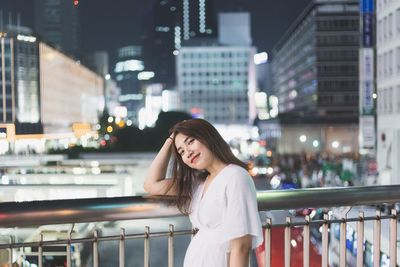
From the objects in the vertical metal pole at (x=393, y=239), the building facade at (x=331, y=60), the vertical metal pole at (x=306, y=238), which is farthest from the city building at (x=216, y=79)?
the vertical metal pole at (x=306, y=238)

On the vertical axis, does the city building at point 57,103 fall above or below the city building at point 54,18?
below

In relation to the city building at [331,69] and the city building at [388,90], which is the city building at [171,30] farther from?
the city building at [388,90]

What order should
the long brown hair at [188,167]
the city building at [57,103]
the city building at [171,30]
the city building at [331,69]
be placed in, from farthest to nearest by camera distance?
1. the city building at [171,30]
2. the city building at [331,69]
3. the city building at [57,103]
4. the long brown hair at [188,167]

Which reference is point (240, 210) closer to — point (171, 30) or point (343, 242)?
point (343, 242)

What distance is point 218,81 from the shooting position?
103m

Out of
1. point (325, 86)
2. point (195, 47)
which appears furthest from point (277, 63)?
point (325, 86)

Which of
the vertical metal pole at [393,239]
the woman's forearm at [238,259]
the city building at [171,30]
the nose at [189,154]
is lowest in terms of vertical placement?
the vertical metal pole at [393,239]

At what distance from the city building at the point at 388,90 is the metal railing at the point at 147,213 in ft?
80.1

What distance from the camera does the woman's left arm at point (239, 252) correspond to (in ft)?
6.86

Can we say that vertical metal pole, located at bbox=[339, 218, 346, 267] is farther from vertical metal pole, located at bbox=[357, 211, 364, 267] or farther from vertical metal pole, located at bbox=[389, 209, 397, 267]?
vertical metal pole, located at bbox=[389, 209, 397, 267]

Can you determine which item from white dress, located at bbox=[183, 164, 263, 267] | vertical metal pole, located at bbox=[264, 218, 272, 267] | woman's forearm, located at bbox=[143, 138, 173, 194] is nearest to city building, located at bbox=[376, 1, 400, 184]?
vertical metal pole, located at bbox=[264, 218, 272, 267]

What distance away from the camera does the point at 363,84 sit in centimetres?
3005

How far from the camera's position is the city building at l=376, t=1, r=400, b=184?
27.2 m

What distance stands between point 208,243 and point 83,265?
1280 millimetres
